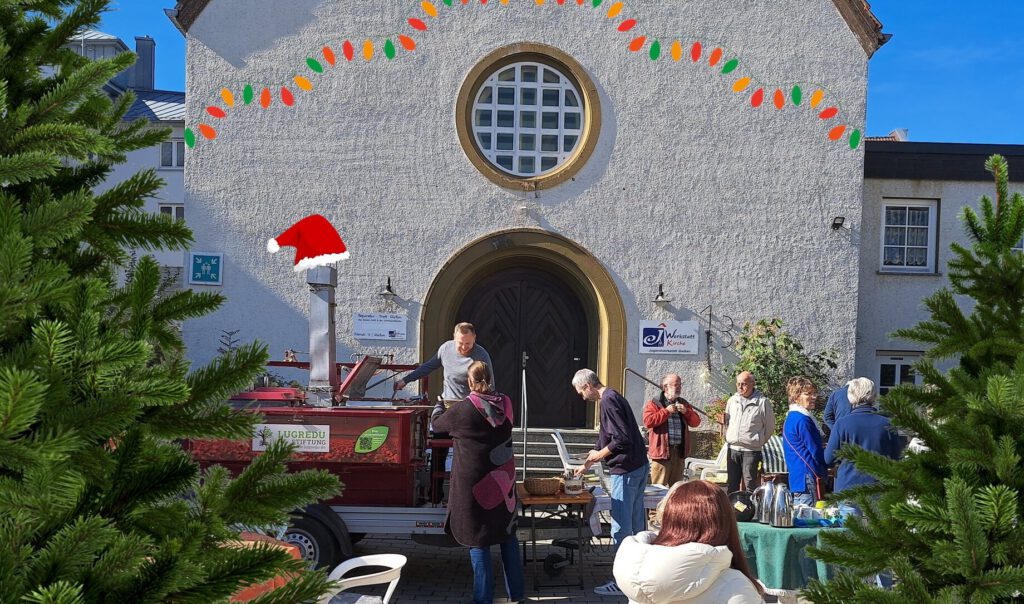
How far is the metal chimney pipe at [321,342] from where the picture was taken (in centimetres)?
777

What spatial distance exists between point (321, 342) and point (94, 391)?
6.21 metres

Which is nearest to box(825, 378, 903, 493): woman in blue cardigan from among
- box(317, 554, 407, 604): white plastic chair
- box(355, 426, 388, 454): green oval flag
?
box(317, 554, 407, 604): white plastic chair

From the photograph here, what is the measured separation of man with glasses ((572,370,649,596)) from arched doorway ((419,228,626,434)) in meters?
5.42

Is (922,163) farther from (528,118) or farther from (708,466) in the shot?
(708,466)

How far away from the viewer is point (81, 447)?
1.60 meters

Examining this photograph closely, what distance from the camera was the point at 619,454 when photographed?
7.84 meters

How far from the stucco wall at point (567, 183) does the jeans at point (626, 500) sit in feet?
17.8

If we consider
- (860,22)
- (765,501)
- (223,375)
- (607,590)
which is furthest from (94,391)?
(860,22)

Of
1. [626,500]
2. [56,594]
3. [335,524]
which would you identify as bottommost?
[335,524]

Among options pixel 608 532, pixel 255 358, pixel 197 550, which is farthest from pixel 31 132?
pixel 608 532

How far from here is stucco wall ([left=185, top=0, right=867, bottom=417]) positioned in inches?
522

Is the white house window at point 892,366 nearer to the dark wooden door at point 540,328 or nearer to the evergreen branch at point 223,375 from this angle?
the dark wooden door at point 540,328

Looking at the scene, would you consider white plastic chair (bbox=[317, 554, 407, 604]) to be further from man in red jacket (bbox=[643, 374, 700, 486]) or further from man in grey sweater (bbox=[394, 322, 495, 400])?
man in red jacket (bbox=[643, 374, 700, 486])

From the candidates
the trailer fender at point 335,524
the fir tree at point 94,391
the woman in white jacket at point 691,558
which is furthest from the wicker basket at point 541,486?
the fir tree at point 94,391
